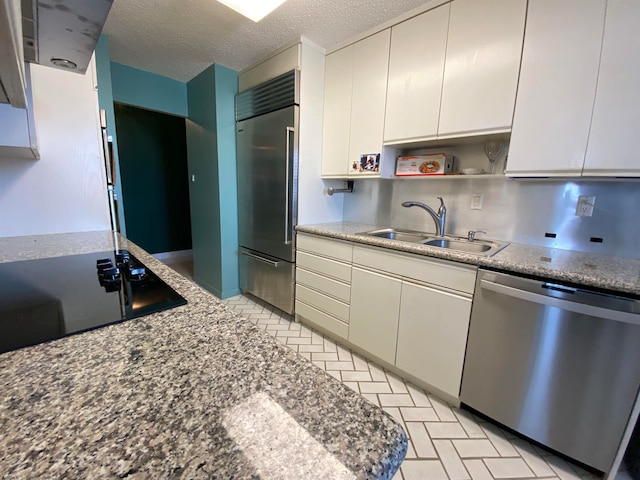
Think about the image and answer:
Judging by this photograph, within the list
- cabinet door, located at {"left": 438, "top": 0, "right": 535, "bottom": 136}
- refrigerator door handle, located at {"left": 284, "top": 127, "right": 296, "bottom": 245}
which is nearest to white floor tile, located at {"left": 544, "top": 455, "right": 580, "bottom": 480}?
cabinet door, located at {"left": 438, "top": 0, "right": 535, "bottom": 136}

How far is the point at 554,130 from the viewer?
1347mm

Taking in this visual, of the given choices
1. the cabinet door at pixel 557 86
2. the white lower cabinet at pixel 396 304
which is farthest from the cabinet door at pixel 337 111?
the cabinet door at pixel 557 86

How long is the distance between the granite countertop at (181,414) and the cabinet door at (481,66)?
1.72 metres

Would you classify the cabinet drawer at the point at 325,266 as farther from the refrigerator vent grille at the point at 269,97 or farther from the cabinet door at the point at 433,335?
the refrigerator vent grille at the point at 269,97

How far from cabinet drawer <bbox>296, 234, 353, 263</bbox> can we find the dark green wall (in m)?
3.20

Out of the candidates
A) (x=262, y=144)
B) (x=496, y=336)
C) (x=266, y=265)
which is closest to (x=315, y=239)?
(x=266, y=265)

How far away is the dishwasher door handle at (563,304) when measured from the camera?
1005mm

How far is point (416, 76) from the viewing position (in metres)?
1.78

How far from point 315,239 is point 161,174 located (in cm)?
350

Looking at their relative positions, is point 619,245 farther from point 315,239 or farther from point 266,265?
point 266,265

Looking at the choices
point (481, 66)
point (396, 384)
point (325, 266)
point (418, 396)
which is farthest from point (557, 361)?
point (481, 66)

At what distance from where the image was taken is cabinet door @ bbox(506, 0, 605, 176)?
1.24m

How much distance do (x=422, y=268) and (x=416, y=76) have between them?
129 cm

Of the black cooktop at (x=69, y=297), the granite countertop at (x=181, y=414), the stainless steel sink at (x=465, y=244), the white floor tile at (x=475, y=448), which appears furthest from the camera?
the stainless steel sink at (x=465, y=244)
